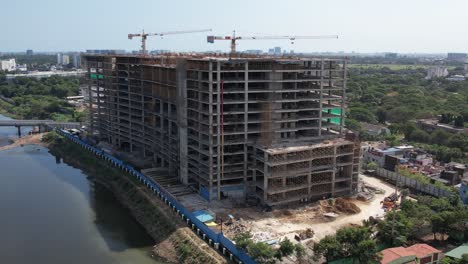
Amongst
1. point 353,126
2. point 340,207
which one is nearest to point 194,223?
point 340,207

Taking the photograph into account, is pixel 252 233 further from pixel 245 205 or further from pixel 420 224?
pixel 420 224

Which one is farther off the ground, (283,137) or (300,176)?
(283,137)

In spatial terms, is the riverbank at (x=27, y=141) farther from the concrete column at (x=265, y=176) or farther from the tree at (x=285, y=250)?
the tree at (x=285, y=250)

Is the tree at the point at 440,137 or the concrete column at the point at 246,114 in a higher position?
the concrete column at the point at 246,114

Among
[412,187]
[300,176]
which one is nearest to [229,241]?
[300,176]

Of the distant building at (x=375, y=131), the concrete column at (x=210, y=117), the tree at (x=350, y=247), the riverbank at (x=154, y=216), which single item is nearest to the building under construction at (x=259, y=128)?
the concrete column at (x=210, y=117)

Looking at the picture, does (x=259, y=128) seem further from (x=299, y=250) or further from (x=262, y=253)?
(x=262, y=253)
